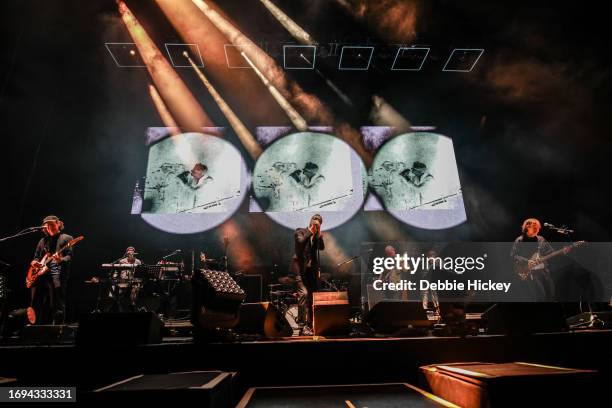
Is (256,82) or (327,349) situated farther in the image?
(256,82)

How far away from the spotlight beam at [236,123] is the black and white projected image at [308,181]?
1.00 ft

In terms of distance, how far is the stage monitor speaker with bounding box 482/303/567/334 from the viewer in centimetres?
281

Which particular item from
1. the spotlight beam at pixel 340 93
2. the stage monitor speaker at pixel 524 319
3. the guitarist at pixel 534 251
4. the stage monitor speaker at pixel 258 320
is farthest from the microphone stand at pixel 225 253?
the stage monitor speaker at pixel 524 319

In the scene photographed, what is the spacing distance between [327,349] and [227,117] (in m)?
7.35

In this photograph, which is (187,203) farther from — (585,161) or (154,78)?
(585,161)

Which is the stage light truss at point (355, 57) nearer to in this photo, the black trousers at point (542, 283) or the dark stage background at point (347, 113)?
the dark stage background at point (347, 113)

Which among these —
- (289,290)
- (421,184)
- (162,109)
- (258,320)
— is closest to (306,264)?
(289,290)

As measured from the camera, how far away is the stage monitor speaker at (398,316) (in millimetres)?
3209

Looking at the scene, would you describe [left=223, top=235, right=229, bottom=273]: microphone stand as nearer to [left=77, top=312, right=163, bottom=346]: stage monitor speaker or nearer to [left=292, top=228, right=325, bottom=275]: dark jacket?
[left=292, top=228, right=325, bottom=275]: dark jacket

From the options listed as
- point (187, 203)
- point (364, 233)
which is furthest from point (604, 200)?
point (187, 203)

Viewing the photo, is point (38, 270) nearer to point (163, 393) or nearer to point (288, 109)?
point (163, 393)

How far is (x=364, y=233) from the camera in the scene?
820 centimetres

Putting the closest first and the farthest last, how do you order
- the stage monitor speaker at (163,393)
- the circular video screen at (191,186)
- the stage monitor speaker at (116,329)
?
1. the stage monitor speaker at (163,393)
2. the stage monitor speaker at (116,329)
3. the circular video screen at (191,186)

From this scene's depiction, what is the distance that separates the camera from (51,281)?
5609mm
